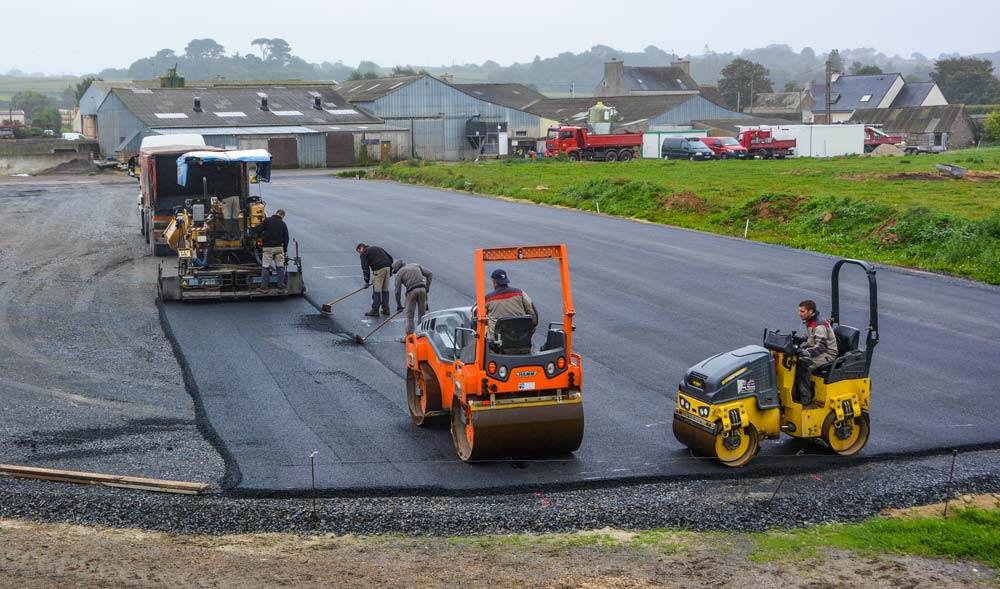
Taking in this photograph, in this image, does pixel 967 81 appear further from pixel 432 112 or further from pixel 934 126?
pixel 432 112

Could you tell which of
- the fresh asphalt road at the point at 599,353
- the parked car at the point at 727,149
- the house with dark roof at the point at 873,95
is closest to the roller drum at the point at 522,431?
the fresh asphalt road at the point at 599,353

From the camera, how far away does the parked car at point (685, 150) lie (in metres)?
61.6

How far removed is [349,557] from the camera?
8953mm

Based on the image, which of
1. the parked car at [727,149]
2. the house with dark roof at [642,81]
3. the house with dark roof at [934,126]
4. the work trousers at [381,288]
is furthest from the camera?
the house with dark roof at [642,81]

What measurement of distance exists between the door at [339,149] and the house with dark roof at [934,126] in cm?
4277

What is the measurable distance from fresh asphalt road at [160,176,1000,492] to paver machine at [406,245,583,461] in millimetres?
324

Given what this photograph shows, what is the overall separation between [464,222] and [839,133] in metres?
39.5

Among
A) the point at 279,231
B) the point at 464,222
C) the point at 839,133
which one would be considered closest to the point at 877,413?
the point at 279,231

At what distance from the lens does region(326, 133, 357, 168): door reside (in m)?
67.6

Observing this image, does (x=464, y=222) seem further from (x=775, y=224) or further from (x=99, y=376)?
(x=99, y=376)

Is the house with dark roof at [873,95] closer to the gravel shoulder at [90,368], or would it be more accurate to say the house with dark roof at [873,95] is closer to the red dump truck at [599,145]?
the red dump truck at [599,145]

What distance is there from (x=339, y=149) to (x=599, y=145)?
17.3m

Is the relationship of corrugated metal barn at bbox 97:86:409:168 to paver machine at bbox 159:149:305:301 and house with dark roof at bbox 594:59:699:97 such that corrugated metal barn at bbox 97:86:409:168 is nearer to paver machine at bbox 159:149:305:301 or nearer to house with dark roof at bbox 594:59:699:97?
paver machine at bbox 159:149:305:301

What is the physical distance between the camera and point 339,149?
2680 inches
